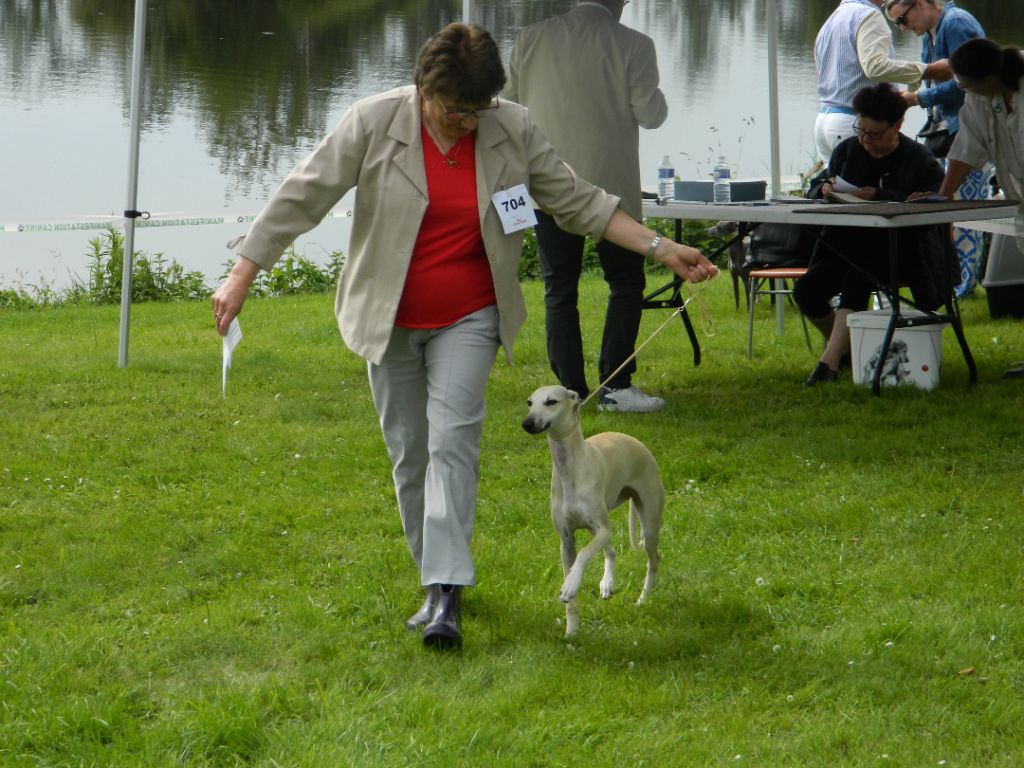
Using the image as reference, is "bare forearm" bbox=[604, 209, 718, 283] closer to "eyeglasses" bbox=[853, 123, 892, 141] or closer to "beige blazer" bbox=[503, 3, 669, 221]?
"beige blazer" bbox=[503, 3, 669, 221]

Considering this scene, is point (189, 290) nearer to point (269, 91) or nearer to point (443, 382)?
point (269, 91)

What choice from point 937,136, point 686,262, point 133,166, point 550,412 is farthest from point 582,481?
point 937,136

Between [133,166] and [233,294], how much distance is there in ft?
14.8

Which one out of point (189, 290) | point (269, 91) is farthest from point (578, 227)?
point (269, 91)

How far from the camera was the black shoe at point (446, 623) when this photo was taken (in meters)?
4.05

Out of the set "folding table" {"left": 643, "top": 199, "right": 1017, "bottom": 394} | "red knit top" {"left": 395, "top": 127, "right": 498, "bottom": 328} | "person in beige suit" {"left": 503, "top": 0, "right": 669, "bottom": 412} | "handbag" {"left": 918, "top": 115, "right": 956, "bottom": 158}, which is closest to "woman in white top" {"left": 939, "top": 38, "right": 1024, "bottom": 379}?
"folding table" {"left": 643, "top": 199, "right": 1017, "bottom": 394}

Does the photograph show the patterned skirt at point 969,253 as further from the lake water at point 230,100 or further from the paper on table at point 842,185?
the lake water at point 230,100

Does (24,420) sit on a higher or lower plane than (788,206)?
lower

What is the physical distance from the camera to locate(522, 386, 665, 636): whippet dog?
4.05 m

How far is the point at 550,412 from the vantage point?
158 inches

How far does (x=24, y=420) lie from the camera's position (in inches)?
280

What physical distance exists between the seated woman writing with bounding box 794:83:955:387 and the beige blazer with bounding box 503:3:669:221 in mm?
1296

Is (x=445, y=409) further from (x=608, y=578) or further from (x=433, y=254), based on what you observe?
(x=608, y=578)

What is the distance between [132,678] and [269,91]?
549 inches
